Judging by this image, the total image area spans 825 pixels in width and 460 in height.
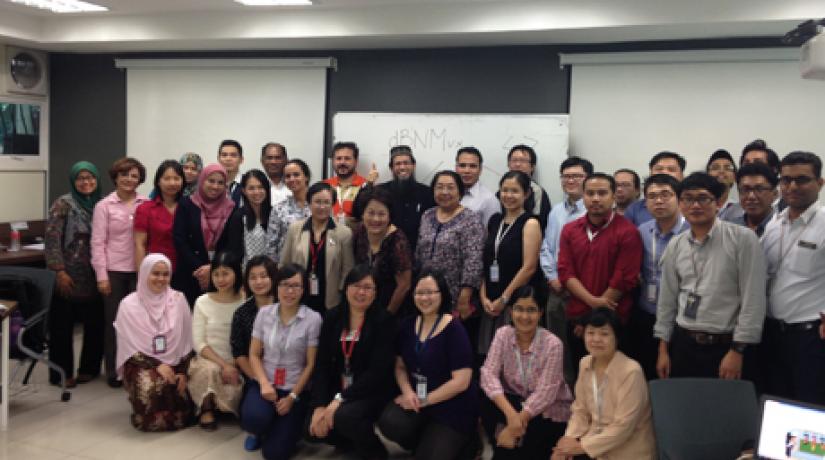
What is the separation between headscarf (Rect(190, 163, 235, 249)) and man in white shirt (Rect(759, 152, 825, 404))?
3.17m

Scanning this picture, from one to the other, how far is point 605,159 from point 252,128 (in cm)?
324

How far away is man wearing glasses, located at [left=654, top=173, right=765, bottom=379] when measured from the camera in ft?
8.58

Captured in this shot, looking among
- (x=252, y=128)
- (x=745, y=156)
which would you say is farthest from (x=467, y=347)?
(x=252, y=128)

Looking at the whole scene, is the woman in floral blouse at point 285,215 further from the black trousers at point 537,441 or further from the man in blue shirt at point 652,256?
the man in blue shirt at point 652,256

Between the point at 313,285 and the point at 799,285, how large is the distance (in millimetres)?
2415

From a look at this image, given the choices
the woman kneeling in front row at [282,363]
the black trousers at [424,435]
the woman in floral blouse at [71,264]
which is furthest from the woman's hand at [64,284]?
the black trousers at [424,435]

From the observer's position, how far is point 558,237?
379 cm

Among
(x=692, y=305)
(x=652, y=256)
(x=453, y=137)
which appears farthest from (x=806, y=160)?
(x=453, y=137)

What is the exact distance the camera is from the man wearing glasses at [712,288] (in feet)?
8.58

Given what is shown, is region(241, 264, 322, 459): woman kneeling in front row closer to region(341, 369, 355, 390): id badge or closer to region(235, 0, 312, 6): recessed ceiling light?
region(341, 369, 355, 390): id badge

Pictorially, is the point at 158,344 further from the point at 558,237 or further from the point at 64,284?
the point at 558,237

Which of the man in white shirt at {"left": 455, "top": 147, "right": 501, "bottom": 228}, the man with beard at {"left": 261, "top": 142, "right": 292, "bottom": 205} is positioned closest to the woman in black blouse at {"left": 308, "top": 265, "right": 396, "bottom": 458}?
the man in white shirt at {"left": 455, "top": 147, "right": 501, "bottom": 228}

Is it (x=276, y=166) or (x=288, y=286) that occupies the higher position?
(x=276, y=166)

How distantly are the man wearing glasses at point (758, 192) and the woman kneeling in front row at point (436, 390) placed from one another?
146 cm
